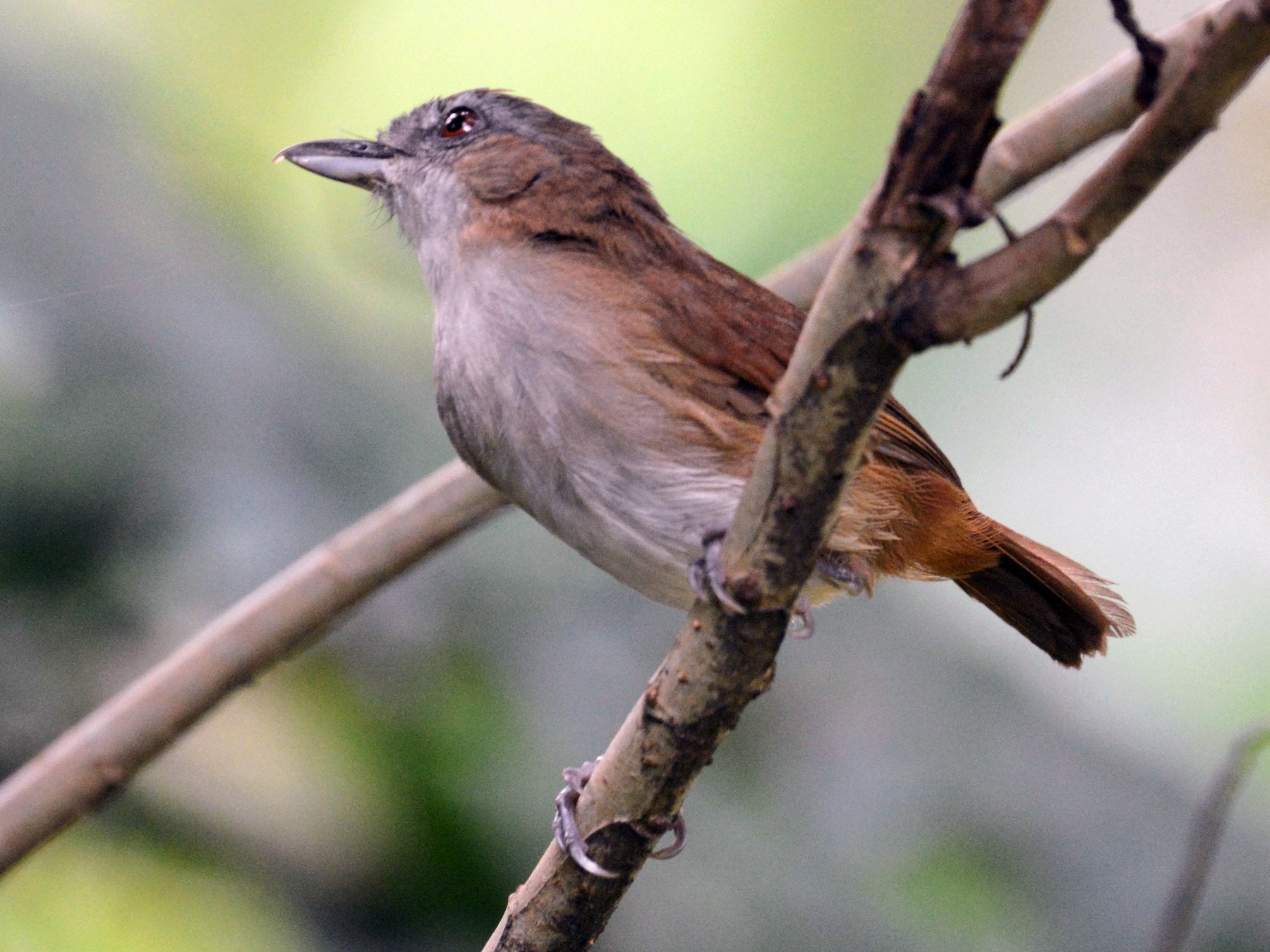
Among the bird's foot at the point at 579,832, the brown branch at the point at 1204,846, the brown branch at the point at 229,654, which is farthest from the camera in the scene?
the brown branch at the point at 229,654

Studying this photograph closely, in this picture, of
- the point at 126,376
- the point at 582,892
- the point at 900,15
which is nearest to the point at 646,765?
the point at 582,892

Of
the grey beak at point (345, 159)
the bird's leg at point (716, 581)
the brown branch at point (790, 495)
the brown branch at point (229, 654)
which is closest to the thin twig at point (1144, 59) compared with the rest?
the brown branch at point (790, 495)

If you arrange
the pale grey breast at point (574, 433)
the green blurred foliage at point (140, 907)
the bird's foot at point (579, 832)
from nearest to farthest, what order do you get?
1. the bird's foot at point (579, 832)
2. the pale grey breast at point (574, 433)
3. the green blurred foliage at point (140, 907)

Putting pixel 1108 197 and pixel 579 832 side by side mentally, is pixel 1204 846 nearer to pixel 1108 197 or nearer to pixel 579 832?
pixel 579 832

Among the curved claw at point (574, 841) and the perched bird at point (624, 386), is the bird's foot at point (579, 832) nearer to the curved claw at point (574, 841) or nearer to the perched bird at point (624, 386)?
the curved claw at point (574, 841)

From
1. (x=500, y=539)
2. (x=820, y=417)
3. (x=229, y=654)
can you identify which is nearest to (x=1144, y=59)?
(x=820, y=417)

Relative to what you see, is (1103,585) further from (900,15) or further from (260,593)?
(900,15)

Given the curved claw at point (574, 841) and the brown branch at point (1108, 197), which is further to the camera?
the curved claw at point (574, 841)
